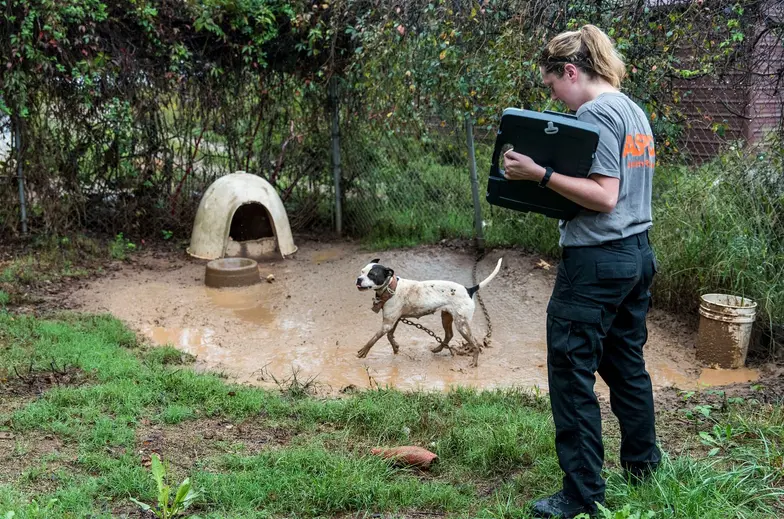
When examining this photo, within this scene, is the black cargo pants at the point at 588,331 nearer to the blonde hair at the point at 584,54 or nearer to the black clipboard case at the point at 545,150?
the black clipboard case at the point at 545,150

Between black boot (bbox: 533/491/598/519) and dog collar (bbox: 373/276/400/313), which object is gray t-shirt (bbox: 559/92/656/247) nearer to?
black boot (bbox: 533/491/598/519)

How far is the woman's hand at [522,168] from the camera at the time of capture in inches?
114

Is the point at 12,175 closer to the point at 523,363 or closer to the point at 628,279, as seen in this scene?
the point at 523,363

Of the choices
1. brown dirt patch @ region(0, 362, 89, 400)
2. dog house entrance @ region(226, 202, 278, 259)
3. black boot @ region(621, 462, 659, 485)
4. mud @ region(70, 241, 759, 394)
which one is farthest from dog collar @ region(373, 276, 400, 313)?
dog house entrance @ region(226, 202, 278, 259)

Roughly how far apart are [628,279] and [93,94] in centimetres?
716

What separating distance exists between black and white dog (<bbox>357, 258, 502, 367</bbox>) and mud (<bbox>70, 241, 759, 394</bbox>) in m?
0.26

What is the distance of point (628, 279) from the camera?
2988 millimetres

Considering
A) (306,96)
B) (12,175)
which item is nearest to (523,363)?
(306,96)

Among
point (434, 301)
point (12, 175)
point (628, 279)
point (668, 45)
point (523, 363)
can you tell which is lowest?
point (523, 363)

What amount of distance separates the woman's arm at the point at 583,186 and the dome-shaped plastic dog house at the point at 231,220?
5997 millimetres

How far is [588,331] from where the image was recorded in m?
2.98

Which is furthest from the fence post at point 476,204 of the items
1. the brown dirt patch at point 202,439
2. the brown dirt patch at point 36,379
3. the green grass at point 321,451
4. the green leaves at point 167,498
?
the green leaves at point 167,498

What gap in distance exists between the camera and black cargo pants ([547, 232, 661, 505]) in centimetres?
297

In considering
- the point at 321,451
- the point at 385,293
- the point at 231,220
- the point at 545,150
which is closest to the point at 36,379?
the point at 321,451
